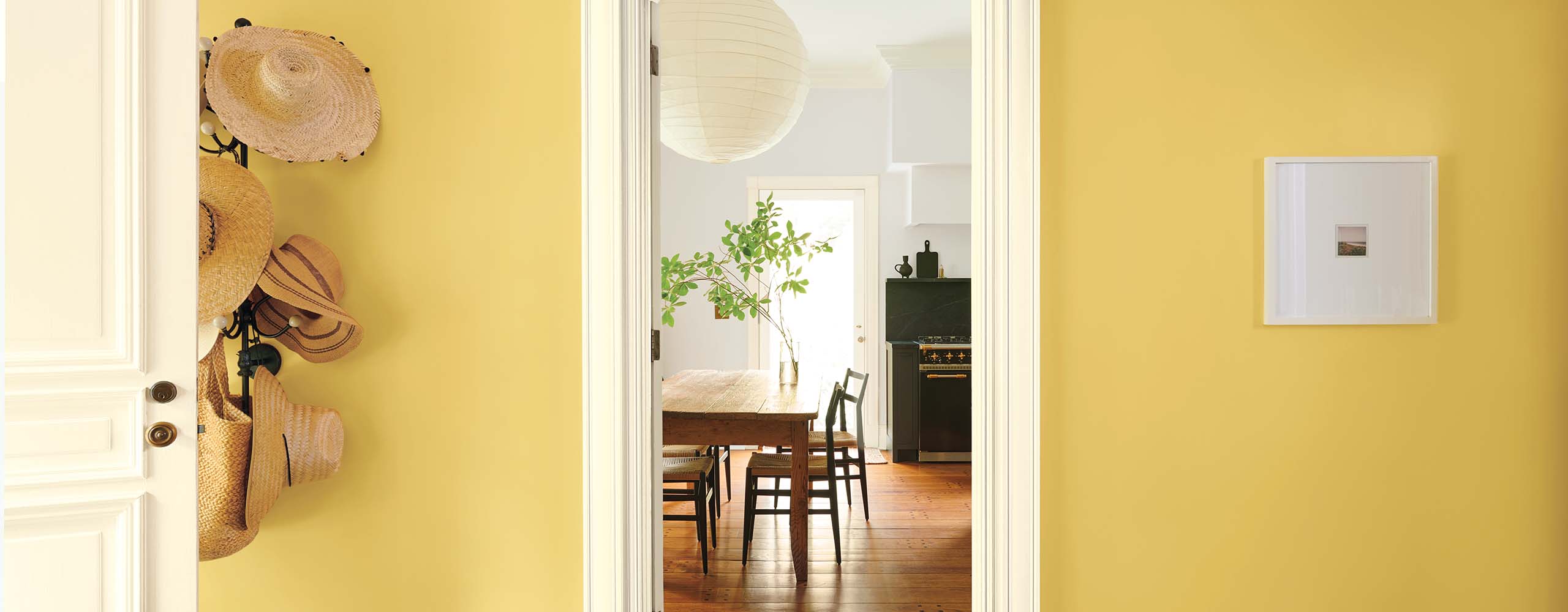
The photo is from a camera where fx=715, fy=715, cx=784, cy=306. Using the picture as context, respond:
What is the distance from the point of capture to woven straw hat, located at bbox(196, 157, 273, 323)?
1430 mm

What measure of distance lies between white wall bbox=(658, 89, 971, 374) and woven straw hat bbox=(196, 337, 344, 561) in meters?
3.95

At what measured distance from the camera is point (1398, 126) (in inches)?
66.9

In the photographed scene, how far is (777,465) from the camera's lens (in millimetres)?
3221

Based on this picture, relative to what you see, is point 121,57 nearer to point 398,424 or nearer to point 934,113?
point 398,424

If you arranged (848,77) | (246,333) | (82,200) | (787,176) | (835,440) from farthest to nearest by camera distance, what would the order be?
(787,176)
(848,77)
(835,440)
(246,333)
(82,200)

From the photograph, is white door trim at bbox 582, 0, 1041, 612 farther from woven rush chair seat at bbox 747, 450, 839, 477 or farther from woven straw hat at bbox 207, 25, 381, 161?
woven rush chair seat at bbox 747, 450, 839, 477

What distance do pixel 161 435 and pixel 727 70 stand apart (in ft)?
5.95

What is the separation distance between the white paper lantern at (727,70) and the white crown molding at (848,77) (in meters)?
2.80

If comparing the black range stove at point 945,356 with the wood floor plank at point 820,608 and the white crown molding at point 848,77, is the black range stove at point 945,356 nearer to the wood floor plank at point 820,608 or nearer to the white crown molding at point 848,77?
the white crown molding at point 848,77

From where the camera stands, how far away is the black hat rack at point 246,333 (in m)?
1.56

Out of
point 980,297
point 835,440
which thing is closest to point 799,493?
point 835,440

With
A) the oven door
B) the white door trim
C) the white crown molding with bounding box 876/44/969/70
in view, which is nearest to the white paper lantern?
the white door trim

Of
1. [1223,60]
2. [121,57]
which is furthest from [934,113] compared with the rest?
[121,57]

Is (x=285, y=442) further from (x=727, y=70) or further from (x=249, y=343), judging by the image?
(x=727, y=70)
